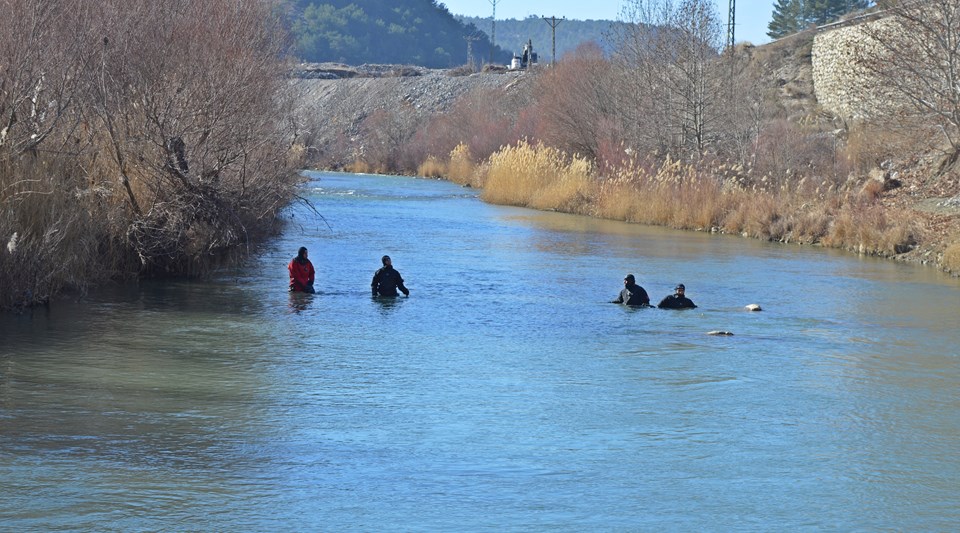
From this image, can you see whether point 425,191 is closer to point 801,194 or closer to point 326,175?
point 326,175

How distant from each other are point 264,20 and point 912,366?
21736mm

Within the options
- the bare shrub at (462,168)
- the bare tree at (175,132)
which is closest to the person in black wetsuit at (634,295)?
the bare tree at (175,132)

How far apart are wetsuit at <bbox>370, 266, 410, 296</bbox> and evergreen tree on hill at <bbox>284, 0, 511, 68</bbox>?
13734cm

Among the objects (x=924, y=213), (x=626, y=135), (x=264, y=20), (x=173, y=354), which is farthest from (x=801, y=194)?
(x=173, y=354)

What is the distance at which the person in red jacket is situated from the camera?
1933cm

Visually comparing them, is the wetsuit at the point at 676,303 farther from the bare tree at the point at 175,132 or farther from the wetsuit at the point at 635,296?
the bare tree at the point at 175,132

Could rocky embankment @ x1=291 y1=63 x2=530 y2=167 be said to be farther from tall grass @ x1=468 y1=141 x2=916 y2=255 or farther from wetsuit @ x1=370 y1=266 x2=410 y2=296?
wetsuit @ x1=370 y1=266 x2=410 y2=296

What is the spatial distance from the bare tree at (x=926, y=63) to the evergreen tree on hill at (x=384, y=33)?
429 ft

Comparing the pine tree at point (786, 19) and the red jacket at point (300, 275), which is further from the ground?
the pine tree at point (786, 19)

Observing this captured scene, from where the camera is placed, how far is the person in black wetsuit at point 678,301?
59.9 ft

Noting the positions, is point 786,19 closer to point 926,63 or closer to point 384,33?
point 926,63

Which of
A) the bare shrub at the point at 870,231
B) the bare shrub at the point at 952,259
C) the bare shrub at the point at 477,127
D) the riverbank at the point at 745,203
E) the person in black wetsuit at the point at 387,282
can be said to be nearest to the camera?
the person in black wetsuit at the point at 387,282

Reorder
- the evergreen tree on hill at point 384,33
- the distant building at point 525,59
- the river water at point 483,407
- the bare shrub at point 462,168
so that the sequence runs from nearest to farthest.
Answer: the river water at point 483,407 → the bare shrub at point 462,168 → the distant building at point 525,59 → the evergreen tree on hill at point 384,33

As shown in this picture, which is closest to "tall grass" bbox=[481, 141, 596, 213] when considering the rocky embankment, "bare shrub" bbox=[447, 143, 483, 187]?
"bare shrub" bbox=[447, 143, 483, 187]
